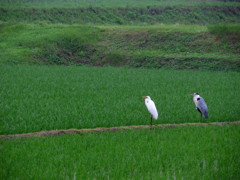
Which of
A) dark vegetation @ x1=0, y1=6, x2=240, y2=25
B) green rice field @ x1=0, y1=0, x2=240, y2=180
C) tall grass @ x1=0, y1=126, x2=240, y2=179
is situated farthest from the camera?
dark vegetation @ x1=0, y1=6, x2=240, y2=25

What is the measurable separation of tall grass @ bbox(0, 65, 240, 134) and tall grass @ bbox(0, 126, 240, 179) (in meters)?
1.42

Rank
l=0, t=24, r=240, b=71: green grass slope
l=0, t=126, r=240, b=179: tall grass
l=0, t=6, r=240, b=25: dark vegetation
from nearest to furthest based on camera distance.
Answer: l=0, t=126, r=240, b=179: tall grass → l=0, t=24, r=240, b=71: green grass slope → l=0, t=6, r=240, b=25: dark vegetation

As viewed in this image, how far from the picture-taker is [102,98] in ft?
42.8

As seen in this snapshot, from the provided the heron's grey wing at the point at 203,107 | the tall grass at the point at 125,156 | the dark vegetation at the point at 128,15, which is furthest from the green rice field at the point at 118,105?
the dark vegetation at the point at 128,15

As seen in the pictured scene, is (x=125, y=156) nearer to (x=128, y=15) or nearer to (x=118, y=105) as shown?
(x=118, y=105)

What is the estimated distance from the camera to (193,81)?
60.5ft

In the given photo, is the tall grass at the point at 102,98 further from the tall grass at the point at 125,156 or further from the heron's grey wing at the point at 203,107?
the tall grass at the point at 125,156

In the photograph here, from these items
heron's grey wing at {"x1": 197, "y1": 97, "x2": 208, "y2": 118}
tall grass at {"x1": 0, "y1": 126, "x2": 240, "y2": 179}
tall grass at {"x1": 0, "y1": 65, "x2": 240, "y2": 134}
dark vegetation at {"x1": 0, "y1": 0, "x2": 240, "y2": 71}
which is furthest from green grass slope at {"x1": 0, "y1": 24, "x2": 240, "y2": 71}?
tall grass at {"x1": 0, "y1": 126, "x2": 240, "y2": 179}

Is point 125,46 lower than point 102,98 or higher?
higher

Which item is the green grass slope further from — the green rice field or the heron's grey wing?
the heron's grey wing

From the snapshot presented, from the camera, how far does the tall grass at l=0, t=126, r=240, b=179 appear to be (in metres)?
5.93

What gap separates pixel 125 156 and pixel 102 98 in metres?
6.35

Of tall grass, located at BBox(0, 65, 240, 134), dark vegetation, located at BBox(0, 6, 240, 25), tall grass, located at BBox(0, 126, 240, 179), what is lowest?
tall grass, located at BBox(0, 126, 240, 179)

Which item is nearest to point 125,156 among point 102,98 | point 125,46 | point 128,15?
point 102,98
